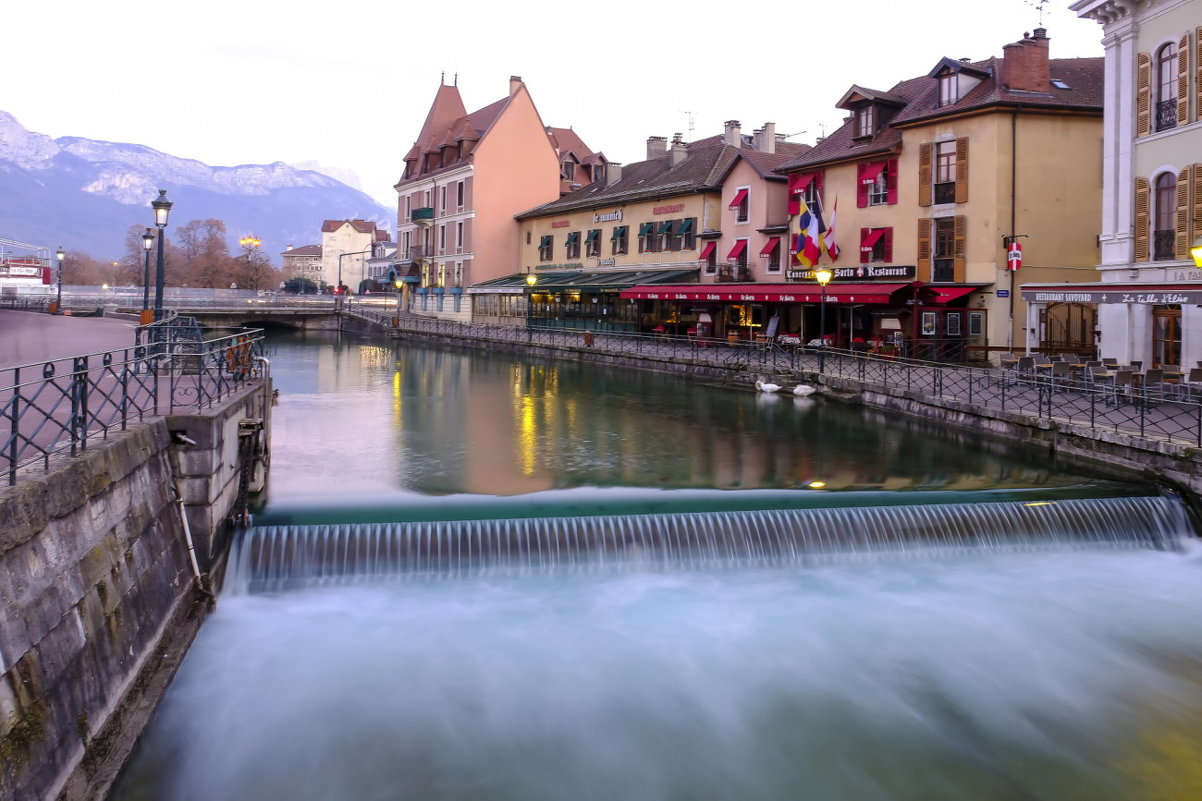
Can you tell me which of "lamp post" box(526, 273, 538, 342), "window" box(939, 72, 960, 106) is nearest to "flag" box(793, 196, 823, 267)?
"window" box(939, 72, 960, 106)

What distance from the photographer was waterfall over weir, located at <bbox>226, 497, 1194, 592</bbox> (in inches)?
466

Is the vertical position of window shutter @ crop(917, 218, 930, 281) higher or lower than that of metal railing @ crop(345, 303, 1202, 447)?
higher

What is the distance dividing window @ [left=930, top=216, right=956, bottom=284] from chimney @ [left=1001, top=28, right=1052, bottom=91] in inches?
187

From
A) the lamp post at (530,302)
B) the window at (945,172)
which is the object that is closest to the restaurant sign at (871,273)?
the window at (945,172)

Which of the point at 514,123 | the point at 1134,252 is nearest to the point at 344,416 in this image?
the point at 1134,252

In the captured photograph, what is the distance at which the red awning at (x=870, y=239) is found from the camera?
34250 millimetres

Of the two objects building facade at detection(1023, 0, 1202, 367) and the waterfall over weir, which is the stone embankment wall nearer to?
the waterfall over weir

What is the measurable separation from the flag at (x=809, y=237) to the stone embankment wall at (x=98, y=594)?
29.3 metres

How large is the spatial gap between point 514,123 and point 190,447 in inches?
2183

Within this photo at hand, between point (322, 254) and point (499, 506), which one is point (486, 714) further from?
point (322, 254)

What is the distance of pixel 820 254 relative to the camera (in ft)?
120

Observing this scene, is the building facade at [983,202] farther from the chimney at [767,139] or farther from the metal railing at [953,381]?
the chimney at [767,139]

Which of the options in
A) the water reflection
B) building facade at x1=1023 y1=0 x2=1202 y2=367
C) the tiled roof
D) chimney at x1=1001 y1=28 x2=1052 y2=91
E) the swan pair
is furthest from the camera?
chimney at x1=1001 y1=28 x2=1052 y2=91

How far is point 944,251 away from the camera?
31984mm
